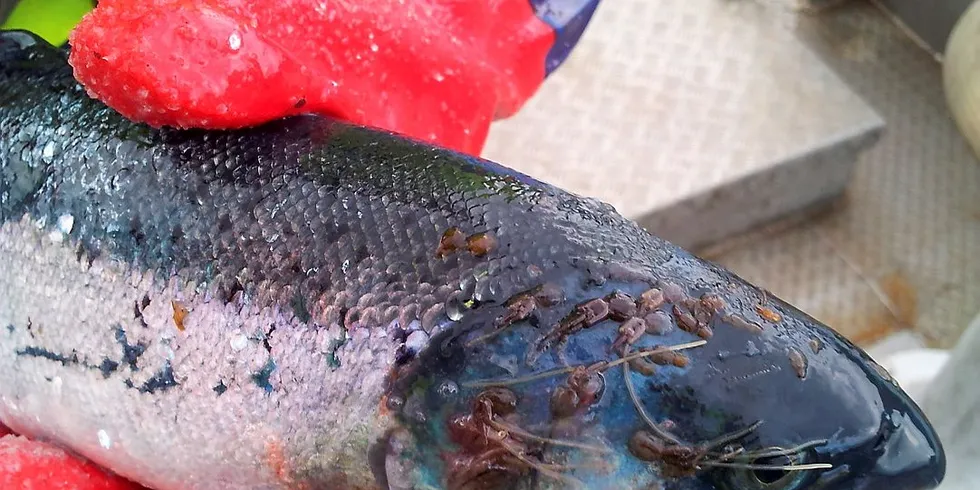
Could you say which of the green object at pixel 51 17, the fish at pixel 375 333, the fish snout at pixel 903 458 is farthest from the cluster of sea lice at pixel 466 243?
the green object at pixel 51 17

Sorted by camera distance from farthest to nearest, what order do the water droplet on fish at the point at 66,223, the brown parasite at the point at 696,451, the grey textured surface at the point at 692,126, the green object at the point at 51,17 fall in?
1. the grey textured surface at the point at 692,126
2. the green object at the point at 51,17
3. the water droplet on fish at the point at 66,223
4. the brown parasite at the point at 696,451

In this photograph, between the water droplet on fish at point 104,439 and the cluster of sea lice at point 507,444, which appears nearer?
the cluster of sea lice at point 507,444

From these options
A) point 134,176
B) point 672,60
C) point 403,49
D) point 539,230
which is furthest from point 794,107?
point 134,176

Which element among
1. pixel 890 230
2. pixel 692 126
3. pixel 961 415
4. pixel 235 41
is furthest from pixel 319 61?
pixel 890 230

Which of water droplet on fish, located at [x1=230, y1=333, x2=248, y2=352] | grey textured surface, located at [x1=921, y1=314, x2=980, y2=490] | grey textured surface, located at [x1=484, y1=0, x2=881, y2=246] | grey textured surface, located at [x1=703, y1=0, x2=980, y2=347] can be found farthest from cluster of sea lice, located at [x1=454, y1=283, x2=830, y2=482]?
grey textured surface, located at [x1=703, y1=0, x2=980, y2=347]

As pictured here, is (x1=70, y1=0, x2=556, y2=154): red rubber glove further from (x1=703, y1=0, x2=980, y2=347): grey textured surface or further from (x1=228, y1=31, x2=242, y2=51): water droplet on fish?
(x1=703, y1=0, x2=980, y2=347): grey textured surface

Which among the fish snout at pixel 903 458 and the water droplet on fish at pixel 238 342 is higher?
the water droplet on fish at pixel 238 342

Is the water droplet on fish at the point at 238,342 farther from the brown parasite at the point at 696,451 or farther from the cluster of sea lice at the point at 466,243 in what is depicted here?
the brown parasite at the point at 696,451
